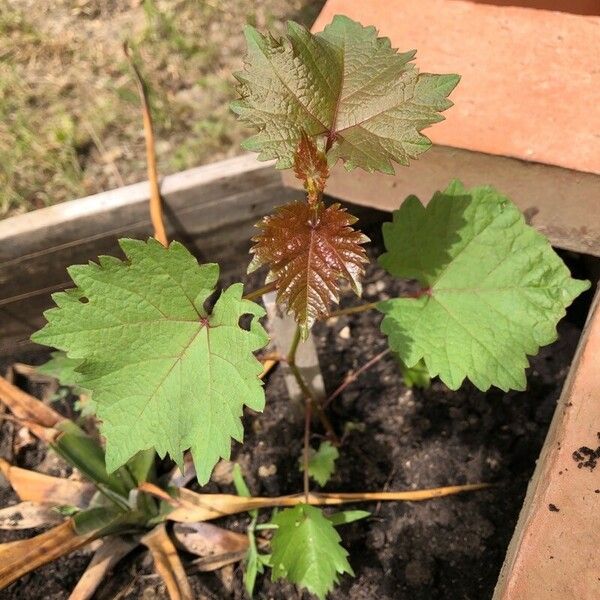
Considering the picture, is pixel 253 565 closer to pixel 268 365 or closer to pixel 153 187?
pixel 268 365

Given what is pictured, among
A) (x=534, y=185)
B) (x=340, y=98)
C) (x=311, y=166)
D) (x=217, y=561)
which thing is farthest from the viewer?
(x=217, y=561)

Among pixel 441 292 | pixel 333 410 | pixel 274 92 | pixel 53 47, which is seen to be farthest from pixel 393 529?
pixel 53 47

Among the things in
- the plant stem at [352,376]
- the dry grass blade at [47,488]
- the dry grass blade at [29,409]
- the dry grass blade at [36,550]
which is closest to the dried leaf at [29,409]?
the dry grass blade at [29,409]

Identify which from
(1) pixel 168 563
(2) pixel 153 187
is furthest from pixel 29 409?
(2) pixel 153 187

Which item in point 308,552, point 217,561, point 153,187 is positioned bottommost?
point 217,561

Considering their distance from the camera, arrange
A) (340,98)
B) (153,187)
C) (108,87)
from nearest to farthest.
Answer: (340,98) → (153,187) → (108,87)

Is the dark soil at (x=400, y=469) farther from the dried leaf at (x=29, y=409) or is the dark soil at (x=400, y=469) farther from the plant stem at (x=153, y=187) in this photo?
the plant stem at (x=153, y=187)
